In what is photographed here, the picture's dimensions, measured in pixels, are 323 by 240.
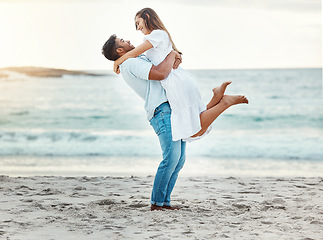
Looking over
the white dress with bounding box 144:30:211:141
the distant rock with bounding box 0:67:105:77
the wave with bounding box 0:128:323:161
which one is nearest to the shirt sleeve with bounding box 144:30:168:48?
the white dress with bounding box 144:30:211:141

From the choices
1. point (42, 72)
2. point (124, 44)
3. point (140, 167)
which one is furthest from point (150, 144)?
point (42, 72)

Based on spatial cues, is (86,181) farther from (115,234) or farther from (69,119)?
(69,119)

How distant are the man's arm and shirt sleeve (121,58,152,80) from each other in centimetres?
3

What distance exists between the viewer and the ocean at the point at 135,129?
7.43m

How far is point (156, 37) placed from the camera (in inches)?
133

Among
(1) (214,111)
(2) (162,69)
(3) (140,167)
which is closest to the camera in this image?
(2) (162,69)

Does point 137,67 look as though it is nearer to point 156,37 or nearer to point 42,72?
point 156,37

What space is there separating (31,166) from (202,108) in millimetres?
4287

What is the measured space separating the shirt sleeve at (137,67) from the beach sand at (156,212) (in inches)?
39.7

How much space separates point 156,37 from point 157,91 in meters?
0.38

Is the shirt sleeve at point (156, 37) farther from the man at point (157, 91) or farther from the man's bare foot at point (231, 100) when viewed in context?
the man's bare foot at point (231, 100)

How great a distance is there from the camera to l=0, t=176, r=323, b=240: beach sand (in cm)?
313

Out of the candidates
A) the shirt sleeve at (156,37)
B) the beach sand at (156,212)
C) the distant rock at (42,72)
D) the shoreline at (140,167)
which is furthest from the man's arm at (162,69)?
the distant rock at (42,72)

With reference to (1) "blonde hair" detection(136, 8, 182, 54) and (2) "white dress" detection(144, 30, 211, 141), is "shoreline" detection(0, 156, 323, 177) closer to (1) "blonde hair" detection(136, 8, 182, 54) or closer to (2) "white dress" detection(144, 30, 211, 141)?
(2) "white dress" detection(144, 30, 211, 141)
